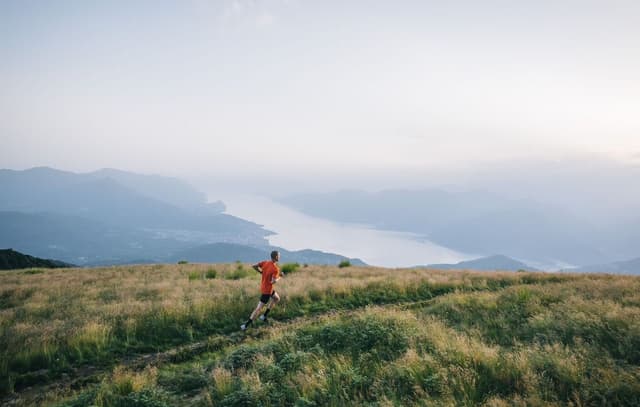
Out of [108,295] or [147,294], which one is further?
[108,295]

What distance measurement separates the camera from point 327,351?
7.82 m

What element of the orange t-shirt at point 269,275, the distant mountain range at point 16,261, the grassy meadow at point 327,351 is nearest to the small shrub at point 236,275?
the grassy meadow at point 327,351

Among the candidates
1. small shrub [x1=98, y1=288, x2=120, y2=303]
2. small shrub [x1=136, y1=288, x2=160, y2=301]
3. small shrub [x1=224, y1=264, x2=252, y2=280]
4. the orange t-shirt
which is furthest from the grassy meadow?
small shrub [x1=224, y1=264, x2=252, y2=280]

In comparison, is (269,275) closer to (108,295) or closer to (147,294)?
(147,294)

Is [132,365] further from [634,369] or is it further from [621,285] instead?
[621,285]

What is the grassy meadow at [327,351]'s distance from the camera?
553 cm

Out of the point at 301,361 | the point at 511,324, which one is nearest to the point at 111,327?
the point at 301,361

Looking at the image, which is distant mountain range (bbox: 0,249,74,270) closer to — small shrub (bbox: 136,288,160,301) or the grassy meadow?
the grassy meadow

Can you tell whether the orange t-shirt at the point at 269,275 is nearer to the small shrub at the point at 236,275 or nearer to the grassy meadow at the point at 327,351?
the grassy meadow at the point at 327,351

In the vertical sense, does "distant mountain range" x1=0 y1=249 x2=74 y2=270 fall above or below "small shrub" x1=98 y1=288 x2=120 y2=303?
below

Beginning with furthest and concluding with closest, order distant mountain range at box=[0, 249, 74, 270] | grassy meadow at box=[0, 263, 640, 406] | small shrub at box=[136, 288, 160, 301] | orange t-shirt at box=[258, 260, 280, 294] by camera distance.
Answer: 1. distant mountain range at box=[0, 249, 74, 270]
2. small shrub at box=[136, 288, 160, 301]
3. orange t-shirt at box=[258, 260, 280, 294]
4. grassy meadow at box=[0, 263, 640, 406]

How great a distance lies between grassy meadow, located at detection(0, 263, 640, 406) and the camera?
5527mm

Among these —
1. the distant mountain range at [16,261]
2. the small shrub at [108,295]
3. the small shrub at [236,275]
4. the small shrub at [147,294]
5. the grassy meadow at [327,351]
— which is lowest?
the distant mountain range at [16,261]

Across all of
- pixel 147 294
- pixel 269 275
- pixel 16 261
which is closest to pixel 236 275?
pixel 147 294
